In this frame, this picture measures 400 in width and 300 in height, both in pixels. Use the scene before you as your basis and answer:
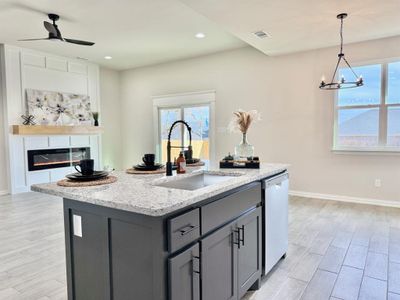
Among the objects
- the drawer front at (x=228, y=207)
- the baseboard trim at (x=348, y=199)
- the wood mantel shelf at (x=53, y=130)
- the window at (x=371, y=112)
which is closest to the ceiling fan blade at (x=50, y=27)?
the wood mantel shelf at (x=53, y=130)

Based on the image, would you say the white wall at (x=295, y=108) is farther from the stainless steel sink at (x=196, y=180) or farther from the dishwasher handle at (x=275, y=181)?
the stainless steel sink at (x=196, y=180)

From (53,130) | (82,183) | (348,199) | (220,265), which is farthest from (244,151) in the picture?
(53,130)

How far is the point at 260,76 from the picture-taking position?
5.79 metres

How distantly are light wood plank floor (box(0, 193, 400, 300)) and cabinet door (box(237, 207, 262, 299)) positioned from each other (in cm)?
18

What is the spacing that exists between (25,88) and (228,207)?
5.90 m

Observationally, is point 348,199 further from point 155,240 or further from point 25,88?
point 25,88

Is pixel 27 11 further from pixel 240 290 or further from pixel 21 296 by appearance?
pixel 240 290

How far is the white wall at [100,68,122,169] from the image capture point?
772 centimetres

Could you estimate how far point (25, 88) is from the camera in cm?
590

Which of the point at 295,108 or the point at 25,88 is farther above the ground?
the point at 25,88

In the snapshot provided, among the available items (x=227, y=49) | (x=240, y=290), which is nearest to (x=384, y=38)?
(x=227, y=49)

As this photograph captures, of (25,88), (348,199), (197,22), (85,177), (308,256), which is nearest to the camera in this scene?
(85,177)

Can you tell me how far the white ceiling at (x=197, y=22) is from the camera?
3.40 m

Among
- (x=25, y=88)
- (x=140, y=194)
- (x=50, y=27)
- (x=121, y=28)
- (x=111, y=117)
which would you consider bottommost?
(x=140, y=194)
